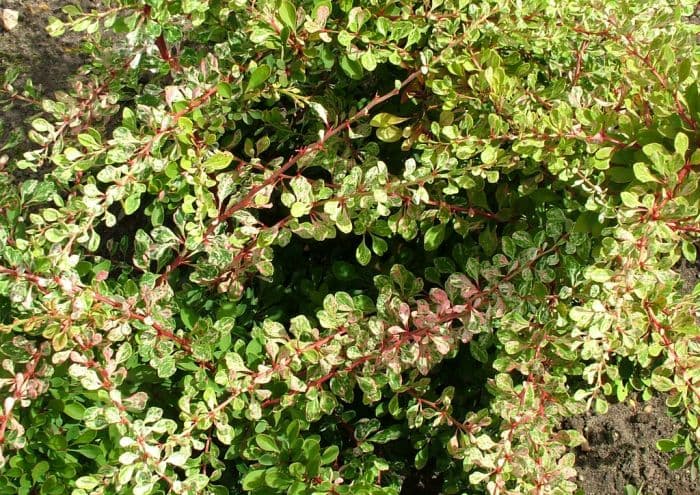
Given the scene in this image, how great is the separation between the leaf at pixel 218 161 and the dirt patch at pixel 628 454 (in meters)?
1.71

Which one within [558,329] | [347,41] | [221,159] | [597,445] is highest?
[347,41]

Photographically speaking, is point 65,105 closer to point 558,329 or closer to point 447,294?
point 447,294

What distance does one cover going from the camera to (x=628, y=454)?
2.55m

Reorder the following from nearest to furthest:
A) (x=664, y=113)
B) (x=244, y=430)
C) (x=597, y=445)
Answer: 1. (x=664, y=113)
2. (x=244, y=430)
3. (x=597, y=445)

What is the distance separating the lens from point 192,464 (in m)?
1.58

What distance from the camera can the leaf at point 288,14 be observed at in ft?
4.98

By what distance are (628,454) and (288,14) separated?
78.3 inches

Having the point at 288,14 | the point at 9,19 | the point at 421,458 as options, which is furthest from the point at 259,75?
the point at 9,19

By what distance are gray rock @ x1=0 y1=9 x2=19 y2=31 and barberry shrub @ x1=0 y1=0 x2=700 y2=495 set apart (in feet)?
5.37

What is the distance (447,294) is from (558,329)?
27cm

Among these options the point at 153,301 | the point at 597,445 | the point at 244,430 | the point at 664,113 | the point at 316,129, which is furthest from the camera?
the point at 597,445

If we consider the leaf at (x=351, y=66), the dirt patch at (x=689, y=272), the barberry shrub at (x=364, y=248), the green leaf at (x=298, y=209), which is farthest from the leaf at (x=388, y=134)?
the dirt patch at (x=689, y=272)

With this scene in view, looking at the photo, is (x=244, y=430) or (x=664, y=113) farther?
(x=244, y=430)

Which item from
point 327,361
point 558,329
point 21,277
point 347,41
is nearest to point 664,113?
point 558,329
